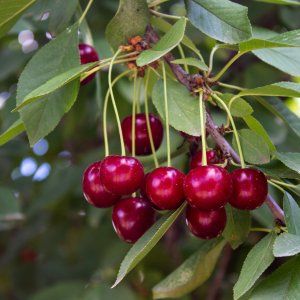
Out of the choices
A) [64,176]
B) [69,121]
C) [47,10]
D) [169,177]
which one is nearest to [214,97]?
[169,177]

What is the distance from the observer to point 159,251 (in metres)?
1.96

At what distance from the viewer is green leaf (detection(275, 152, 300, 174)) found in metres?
0.94

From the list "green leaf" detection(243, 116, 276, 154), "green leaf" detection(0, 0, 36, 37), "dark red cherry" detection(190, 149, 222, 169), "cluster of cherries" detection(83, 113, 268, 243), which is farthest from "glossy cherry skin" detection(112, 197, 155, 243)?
"green leaf" detection(0, 0, 36, 37)

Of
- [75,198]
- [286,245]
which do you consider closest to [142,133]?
[286,245]

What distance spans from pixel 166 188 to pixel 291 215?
0.62 ft

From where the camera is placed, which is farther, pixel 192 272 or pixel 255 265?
pixel 192 272

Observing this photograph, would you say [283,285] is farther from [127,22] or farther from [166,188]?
[127,22]

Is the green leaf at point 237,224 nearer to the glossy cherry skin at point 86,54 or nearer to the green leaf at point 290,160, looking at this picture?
the green leaf at point 290,160

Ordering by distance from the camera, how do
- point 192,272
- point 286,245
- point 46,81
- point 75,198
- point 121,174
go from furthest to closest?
1. point 75,198
2. point 192,272
3. point 46,81
4. point 121,174
5. point 286,245

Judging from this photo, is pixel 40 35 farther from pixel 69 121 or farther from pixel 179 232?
pixel 179 232

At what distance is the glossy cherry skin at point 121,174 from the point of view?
0.98m

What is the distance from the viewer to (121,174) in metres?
0.97

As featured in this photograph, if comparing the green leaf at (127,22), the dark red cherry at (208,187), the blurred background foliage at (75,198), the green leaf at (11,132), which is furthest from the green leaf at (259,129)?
the blurred background foliage at (75,198)

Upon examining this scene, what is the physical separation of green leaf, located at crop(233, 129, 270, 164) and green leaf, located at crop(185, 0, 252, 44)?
0.47ft
